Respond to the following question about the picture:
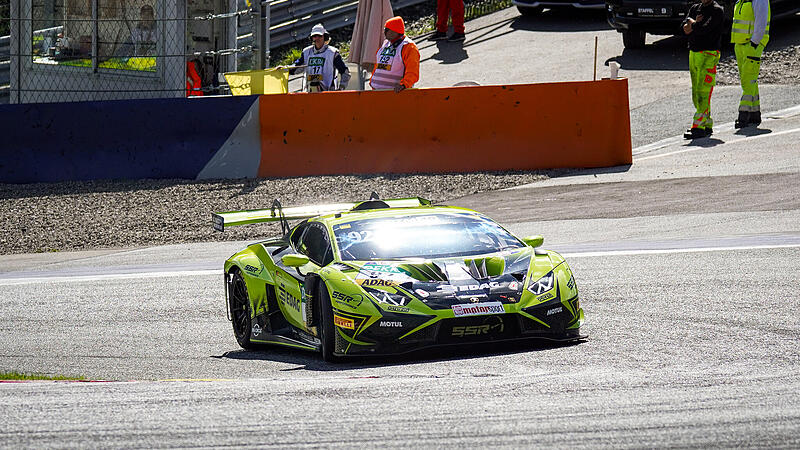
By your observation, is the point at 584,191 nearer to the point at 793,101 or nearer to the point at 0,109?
the point at 793,101

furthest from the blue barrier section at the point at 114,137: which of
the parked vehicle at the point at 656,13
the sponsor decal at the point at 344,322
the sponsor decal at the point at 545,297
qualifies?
the sponsor decal at the point at 545,297

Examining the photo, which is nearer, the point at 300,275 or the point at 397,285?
the point at 397,285

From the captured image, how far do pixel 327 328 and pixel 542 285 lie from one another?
1504 millimetres

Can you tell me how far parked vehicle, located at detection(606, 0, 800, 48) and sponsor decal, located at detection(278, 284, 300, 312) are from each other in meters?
13.9

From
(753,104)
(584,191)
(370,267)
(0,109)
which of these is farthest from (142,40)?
(370,267)

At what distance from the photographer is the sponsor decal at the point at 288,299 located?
907 centimetres

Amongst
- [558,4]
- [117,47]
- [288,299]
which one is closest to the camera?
[288,299]

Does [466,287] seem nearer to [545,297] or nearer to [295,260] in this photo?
[545,297]

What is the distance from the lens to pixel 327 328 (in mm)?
8352

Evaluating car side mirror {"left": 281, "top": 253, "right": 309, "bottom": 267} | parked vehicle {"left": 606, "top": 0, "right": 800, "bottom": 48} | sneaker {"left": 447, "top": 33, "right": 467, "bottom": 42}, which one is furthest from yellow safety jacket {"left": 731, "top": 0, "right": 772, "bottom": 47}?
car side mirror {"left": 281, "top": 253, "right": 309, "bottom": 267}

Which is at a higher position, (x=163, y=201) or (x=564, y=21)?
(x=564, y=21)

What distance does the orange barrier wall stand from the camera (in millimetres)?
16609

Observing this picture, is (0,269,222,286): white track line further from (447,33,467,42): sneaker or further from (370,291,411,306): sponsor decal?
(447,33,467,42): sneaker

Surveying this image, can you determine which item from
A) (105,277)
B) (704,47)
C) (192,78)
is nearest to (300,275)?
(105,277)
